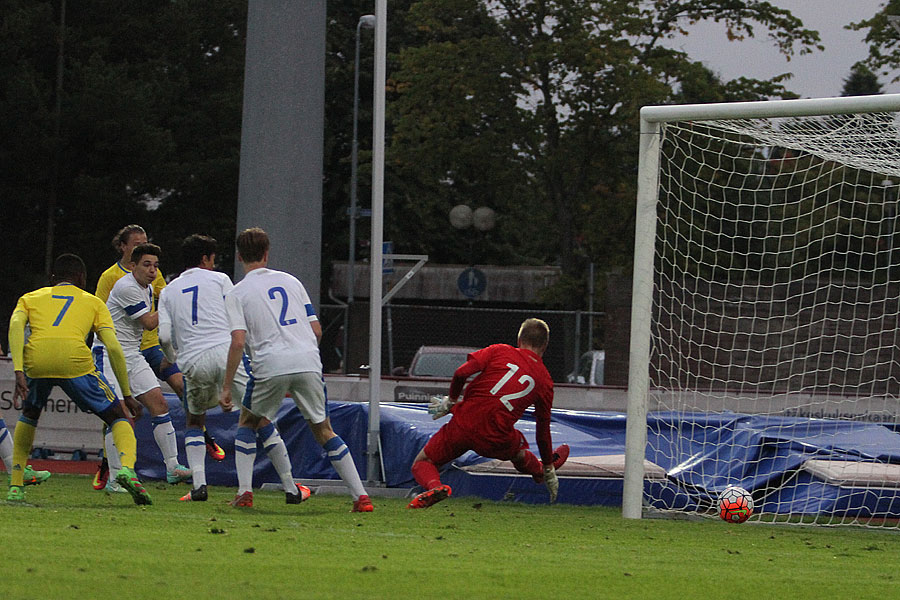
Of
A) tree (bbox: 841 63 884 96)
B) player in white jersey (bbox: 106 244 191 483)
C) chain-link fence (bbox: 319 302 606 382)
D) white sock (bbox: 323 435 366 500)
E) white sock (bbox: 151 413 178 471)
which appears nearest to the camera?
white sock (bbox: 323 435 366 500)

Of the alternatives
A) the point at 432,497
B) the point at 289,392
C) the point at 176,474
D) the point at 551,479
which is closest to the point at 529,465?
the point at 551,479

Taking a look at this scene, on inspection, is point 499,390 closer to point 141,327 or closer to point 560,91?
point 141,327

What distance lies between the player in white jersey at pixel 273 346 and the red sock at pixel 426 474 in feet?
2.51

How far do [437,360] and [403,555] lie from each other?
14.6 meters

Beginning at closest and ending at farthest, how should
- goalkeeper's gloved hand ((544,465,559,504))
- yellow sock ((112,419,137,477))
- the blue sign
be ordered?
1. yellow sock ((112,419,137,477))
2. goalkeeper's gloved hand ((544,465,559,504))
3. the blue sign

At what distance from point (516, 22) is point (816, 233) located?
527 inches

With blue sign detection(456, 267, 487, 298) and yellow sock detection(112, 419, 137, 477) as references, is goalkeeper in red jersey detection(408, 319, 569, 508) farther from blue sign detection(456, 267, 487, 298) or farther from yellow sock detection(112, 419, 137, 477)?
blue sign detection(456, 267, 487, 298)

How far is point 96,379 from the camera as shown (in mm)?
8906

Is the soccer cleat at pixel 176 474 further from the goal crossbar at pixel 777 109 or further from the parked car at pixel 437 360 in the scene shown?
the parked car at pixel 437 360

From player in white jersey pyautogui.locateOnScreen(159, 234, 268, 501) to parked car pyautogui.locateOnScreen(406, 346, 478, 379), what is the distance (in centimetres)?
1087

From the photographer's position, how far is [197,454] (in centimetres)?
966

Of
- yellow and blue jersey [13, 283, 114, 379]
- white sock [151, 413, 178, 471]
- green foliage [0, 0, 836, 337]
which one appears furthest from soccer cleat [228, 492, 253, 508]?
green foliage [0, 0, 836, 337]

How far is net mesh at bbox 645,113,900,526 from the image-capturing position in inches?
430

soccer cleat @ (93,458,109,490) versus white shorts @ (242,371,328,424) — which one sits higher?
white shorts @ (242,371,328,424)
